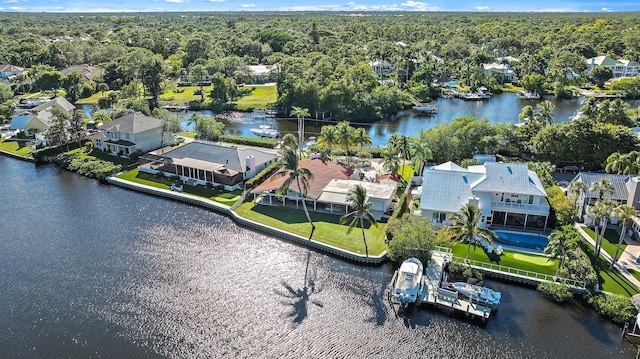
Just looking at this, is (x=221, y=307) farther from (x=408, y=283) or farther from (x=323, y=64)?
(x=323, y=64)

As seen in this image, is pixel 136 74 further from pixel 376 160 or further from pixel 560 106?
pixel 560 106

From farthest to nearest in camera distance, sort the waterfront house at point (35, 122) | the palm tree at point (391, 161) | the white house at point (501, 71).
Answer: the white house at point (501, 71) < the waterfront house at point (35, 122) < the palm tree at point (391, 161)

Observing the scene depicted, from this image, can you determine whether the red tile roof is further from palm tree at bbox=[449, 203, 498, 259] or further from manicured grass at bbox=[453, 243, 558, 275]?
manicured grass at bbox=[453, 243, 558, 275]

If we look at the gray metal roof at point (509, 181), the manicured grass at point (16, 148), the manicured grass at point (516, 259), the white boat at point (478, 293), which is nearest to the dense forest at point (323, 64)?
the manicured grass at point (16, 148)

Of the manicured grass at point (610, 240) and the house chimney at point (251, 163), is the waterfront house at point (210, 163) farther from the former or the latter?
the manicured grass at point (610, 240)

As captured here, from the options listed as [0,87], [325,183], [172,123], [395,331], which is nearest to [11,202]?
[172,123]

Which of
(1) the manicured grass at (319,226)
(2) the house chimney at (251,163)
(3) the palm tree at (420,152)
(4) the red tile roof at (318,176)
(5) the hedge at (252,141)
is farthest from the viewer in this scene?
(5) the hedge at (252,141)

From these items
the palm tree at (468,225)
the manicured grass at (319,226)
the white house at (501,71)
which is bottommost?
the manicured grass at (319,226)

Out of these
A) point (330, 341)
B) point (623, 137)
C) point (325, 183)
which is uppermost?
point (623, 137)
